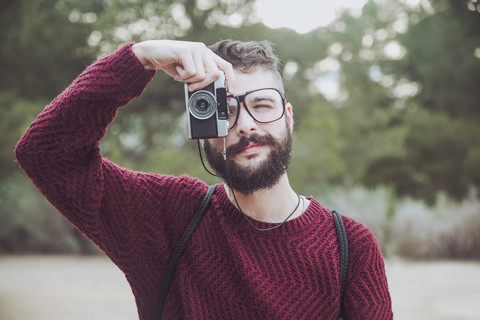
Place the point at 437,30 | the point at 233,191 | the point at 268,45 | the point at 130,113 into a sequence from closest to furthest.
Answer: the point at 233,191 < the point at 268,45 < the point at 130,113 < the point at 437,30

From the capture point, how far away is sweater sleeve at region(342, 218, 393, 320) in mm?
1668

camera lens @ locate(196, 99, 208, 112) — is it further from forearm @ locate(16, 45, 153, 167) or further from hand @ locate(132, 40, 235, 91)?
Result: forearm @ locate(16, 45, 153, 167)

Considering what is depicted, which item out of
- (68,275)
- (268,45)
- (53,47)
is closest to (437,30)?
(53,47)

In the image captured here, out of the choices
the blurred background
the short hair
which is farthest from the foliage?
the short hair

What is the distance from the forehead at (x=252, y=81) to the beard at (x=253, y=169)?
0.19m

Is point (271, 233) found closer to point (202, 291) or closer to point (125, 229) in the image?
point (202, 291)

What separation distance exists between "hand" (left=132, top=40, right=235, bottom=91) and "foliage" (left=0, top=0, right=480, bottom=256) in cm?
460

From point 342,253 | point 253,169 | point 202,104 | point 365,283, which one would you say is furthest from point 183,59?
point 365,283

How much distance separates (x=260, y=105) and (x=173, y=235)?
547 mm

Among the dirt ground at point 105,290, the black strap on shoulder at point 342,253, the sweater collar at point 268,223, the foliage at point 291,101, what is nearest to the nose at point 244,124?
the sweater collar at point 268,223

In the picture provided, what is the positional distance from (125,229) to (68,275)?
6.28 meters

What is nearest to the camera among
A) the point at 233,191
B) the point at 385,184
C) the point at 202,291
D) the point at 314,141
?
the point at 202,291

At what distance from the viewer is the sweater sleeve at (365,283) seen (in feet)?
5.47

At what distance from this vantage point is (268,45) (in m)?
1.99
